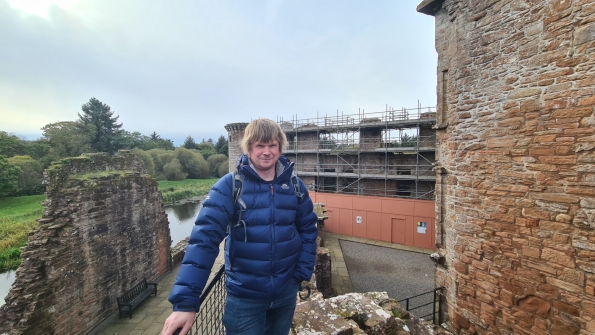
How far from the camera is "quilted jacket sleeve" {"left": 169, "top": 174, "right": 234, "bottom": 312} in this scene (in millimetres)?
1411

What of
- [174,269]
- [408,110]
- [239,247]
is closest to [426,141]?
[408,110]

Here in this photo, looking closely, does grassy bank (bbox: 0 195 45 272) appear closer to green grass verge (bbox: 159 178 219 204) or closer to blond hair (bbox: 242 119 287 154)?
green grass verge (bbox: 159 178 219 204)

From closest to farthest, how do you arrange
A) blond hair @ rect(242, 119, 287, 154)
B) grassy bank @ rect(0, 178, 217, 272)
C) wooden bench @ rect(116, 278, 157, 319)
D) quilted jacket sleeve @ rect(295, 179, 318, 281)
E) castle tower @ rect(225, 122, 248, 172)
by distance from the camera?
1. blond hair @ rect(242, 119, 287, 154)
2. quilted jacket sleeve @ rect(295, 179, 318, 281)
3. wooden bench @ rect(116, 278, 157, 319)
4. grassy bank @ rect(0, 178, 217, 272)
5. castle tower @ rect(225, 122, 248, 172)

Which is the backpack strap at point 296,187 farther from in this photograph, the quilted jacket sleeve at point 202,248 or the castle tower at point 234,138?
the castle tower at point 234,138

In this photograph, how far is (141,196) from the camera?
7.94 meters

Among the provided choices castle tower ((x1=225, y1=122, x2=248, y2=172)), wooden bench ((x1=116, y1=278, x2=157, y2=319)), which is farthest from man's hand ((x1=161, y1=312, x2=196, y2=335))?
castle tower ((x1=225, y1=122, x2=248, y2=172))

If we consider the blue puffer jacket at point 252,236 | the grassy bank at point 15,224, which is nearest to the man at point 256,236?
the blue puffer jacket at point 252,236

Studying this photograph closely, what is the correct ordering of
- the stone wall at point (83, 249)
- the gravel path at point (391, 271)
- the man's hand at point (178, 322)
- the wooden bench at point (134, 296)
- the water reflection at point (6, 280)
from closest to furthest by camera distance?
the man's hand at point (178, 322)
the stone wall at point (83, 249)
the wooden bench at point (134, 296)
the gravel path at point (391, 271)
the water reflection at point (6, 280)

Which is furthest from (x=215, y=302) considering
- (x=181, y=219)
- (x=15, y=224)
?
(x=181, y=219)

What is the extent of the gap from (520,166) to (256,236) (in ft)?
11.7

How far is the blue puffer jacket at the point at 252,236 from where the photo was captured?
5.19ft

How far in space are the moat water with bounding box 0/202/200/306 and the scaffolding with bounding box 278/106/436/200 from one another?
37.9 ft

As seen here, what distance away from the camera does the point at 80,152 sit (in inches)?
1236

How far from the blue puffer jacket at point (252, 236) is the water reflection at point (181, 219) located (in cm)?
1890
